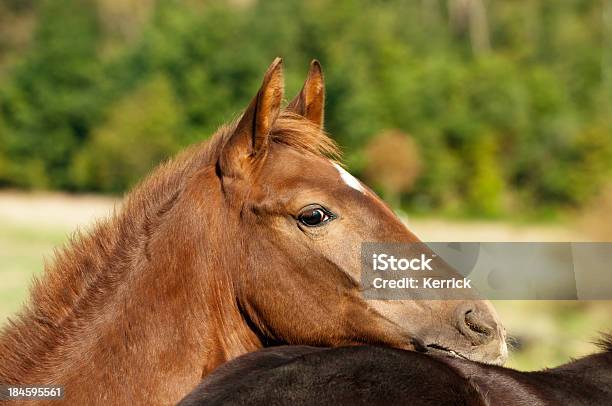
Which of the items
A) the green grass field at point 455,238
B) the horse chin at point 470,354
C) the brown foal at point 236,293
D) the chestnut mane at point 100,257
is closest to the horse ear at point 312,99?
the chestnut mane at point 100,257

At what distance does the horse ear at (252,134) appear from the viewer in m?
3.97

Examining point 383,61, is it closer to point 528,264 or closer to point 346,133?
point 346,133

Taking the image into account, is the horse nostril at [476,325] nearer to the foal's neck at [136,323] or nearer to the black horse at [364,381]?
the black horse at [364,381]

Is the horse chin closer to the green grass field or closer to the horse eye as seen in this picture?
the green grass field

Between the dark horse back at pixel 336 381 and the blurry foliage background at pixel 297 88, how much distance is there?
36.3m

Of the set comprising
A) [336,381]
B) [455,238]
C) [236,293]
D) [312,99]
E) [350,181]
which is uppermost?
[455,238]

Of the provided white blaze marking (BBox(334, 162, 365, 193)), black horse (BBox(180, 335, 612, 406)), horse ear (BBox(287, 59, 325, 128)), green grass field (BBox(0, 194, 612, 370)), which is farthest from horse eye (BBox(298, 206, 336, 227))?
green grass field (BBox(0, 194, 612, 370))

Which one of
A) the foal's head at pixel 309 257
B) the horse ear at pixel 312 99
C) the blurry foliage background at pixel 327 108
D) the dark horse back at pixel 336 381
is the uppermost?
the blurry foliage background at pixel 327 108

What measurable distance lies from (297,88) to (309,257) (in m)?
35.6

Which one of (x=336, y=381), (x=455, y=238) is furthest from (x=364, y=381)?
(x=455, y=238)

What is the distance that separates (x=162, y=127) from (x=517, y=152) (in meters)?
22.8

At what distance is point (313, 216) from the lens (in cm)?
388

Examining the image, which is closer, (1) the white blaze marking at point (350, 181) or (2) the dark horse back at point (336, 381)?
(2) the dark horse back at point (336, 381)

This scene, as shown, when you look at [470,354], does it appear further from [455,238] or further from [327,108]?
[327,108]
